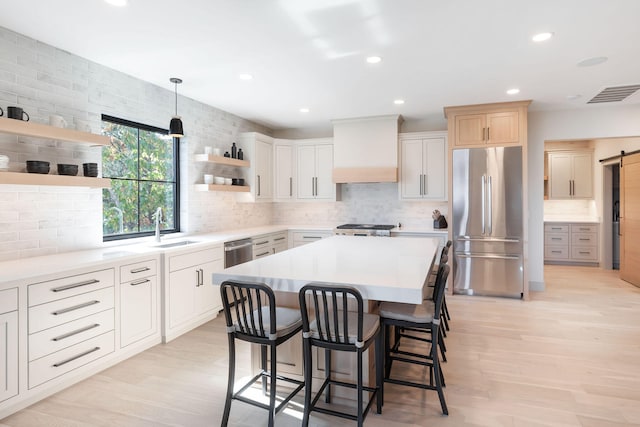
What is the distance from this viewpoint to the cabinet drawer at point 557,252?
738 centimetres

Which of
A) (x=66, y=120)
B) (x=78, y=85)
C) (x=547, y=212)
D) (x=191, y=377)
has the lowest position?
(x=191, y=377)

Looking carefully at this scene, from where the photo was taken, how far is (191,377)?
2.85 metres

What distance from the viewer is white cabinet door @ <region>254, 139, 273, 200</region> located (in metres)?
5.70

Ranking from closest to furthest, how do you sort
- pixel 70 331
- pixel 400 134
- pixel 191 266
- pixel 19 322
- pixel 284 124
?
pixel 19 322 → pixel 70 331 → pixel 191 266 → pixel 400 134 → pixel 284 124

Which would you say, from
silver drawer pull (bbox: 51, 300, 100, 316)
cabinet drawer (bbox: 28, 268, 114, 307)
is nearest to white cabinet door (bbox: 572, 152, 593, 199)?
cabinet drawer (bbox: 28, 268, 114, 307)

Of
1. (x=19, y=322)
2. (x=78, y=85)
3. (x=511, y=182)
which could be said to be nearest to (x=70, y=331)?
(x=19, y=322)

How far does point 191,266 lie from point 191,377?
1.26 meters

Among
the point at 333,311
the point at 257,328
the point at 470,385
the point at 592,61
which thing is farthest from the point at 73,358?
the point at 592,61

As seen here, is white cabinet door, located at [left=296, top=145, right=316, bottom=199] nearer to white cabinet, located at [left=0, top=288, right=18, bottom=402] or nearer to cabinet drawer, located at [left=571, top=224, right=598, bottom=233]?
white cabinet, located at [left=0, top=288, right=18, bottom=402]

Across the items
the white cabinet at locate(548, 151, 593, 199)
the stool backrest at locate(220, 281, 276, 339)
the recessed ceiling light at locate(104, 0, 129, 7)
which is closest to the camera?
the stool backrest at locate(220, 281, 276, 339)

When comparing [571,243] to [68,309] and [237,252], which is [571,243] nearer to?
[237,252]

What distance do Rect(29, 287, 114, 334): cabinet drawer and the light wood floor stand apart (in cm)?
52

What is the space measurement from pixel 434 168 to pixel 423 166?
0.16 metres

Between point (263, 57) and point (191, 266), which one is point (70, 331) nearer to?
point (191, 266)
